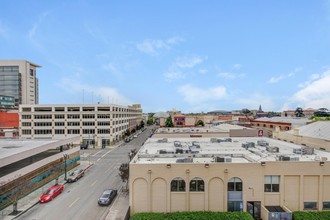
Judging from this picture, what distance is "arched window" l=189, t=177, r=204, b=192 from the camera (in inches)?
1081

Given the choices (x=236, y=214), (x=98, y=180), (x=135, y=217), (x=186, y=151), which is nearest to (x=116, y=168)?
(x=98, y=180)

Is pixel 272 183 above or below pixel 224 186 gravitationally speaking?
above

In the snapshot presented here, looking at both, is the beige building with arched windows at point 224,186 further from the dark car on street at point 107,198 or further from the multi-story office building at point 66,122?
the multi-story office building at point 66,122

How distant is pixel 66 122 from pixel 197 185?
68.8m

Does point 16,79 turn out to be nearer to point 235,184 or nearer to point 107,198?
point 107,198

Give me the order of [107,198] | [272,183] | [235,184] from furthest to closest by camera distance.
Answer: [107,198] → [272,183] → [235,184]

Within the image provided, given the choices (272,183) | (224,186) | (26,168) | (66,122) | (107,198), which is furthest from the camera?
(66,122)

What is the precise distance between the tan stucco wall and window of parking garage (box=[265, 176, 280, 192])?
424mm

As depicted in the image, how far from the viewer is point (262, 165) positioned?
1078 inches

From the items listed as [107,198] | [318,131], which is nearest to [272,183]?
[107,198]

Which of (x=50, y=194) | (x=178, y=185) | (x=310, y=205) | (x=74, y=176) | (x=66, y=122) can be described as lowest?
(x=74, y=176)

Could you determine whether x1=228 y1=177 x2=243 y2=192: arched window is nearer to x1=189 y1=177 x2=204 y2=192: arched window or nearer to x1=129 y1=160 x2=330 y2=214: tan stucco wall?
x1=129 y1=160 x2=330 y2=214: tan stucco wall

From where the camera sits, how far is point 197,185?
1082 inches

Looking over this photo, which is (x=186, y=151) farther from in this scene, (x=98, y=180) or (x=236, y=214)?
(x=98, y=180)
